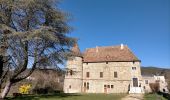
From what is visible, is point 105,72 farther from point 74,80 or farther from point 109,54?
point 74,80

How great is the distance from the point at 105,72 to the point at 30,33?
29374 millimetres

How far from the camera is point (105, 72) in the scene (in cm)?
4647

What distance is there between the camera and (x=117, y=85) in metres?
45.3

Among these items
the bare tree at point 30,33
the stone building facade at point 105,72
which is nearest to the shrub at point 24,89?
the stone building facade at point 105,72

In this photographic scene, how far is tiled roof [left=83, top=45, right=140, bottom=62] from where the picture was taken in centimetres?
4575

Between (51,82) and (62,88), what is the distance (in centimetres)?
562

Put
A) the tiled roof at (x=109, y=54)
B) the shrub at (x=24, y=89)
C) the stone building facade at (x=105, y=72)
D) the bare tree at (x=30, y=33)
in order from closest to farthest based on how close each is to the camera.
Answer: the bare tree at (x=30, y=33)
the shrub at (x=24, y=89)
the stone building facade at (x=105, y=72)
the tiled roof at (x=109, y=54)

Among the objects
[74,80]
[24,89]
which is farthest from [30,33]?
[74,80]

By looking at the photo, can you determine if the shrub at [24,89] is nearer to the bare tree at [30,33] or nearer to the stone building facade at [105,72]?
the stone building facade at [105,72]

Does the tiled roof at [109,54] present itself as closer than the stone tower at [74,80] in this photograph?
No

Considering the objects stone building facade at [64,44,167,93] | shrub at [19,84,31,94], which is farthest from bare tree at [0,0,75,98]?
stone building facade at [64,44,167,93]

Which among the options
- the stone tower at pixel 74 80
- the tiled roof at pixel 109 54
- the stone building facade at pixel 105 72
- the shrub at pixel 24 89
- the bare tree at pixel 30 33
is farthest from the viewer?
the tiled roof at pixel 109 54

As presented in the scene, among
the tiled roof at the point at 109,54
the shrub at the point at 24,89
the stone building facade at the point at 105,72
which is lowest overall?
the shrub at the point at 24,89

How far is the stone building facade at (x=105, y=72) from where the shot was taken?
44.7 meters
